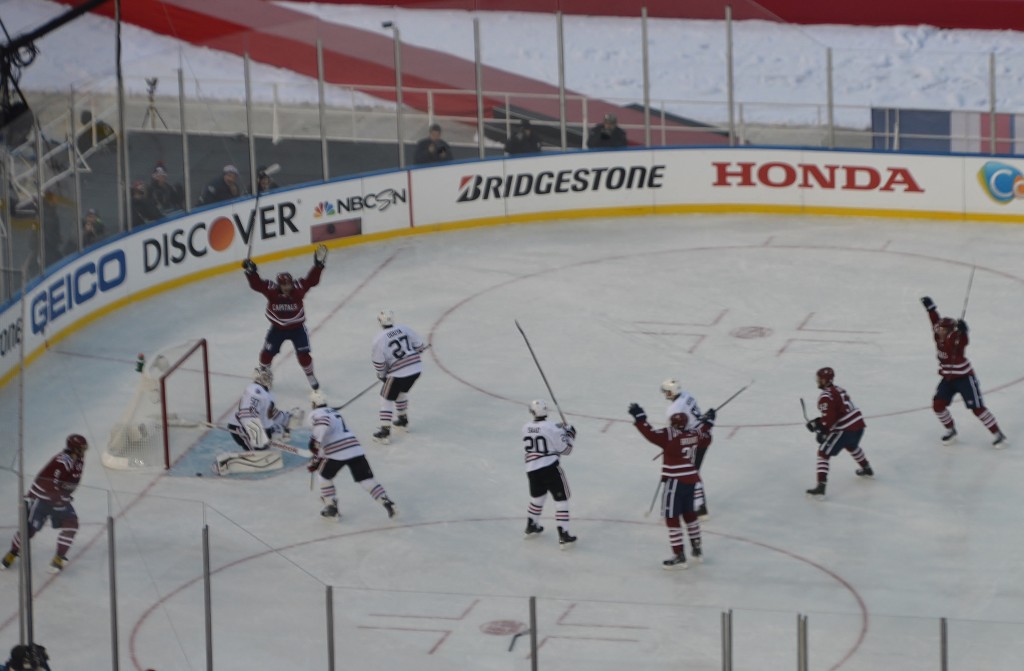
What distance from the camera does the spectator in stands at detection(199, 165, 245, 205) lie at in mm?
19734

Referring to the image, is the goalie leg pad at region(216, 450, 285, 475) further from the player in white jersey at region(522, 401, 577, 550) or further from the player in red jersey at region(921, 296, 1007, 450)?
the player in red jersey at region(921, 296, 1007, 450)

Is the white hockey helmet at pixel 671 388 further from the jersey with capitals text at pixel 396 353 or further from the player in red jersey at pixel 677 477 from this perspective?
the jersey with capitals text at pixel 396 353

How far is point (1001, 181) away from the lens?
68.3 feet

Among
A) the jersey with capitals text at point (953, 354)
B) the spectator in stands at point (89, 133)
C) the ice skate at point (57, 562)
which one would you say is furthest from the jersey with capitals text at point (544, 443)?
the spectator in stands at point (89, 133)

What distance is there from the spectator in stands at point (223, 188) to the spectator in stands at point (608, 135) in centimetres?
429

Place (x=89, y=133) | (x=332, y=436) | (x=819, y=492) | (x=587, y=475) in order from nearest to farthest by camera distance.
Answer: (x=332, y=436)
(x=819, y=492)
(x=587, y=475)
(x=89, y=133)

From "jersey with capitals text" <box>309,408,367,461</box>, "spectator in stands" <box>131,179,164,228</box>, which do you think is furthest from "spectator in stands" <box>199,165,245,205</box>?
"jersey with capitals text" <box>309,408,367,461</box>

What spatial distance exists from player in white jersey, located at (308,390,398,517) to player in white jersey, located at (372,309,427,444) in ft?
5.28

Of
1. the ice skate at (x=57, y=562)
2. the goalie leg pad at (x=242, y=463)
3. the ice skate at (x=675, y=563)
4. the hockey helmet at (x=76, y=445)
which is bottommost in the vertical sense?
the ice skate at (x=675, y=563)

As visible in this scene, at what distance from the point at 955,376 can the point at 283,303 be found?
559 cm

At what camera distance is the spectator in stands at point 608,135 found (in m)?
21.9

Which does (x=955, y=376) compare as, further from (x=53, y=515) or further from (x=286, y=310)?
(x=53, y=515)

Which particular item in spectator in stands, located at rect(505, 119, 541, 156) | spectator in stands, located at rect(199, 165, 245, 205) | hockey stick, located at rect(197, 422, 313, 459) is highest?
spectator in stands, located at rect(505, 119, 541, 156)

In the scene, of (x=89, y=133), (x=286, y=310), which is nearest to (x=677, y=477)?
(x=286, y=310)
